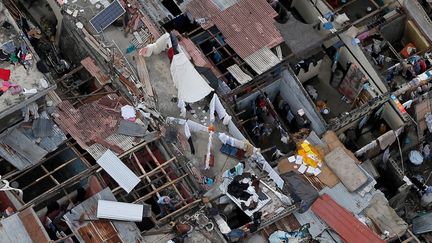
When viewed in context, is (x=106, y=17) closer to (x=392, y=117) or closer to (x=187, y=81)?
(x=187, y=81)

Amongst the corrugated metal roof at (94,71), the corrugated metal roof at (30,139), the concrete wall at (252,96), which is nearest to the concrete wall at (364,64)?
the concrete wall at (252,96)

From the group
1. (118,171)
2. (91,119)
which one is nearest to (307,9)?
(91,119)

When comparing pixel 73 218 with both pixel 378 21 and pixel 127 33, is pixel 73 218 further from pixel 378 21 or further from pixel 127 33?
pixel 378 21

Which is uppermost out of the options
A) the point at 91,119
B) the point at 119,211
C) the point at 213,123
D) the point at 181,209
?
the point at 91,119

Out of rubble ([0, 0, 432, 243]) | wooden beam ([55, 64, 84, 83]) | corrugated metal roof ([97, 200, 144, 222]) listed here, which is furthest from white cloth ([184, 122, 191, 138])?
wooden beam ([55, 64, 84, 83])

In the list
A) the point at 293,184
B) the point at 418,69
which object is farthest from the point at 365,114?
the point at 293,184

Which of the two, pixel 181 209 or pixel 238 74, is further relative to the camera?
pixel 238 74

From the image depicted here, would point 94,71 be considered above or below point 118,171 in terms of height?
above

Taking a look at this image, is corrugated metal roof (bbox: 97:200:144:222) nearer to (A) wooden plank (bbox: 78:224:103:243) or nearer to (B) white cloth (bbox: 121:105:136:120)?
(A) wooden plank (bbox: 78:224:103:243)
